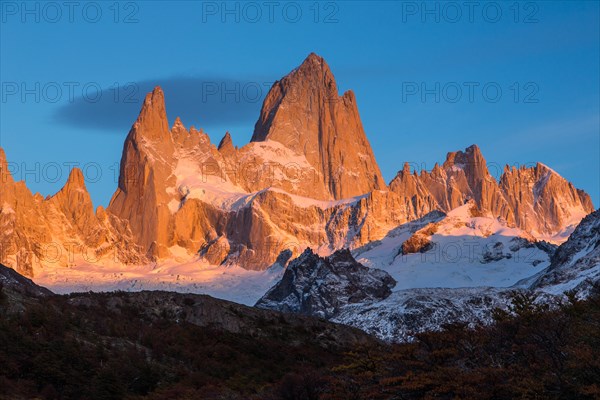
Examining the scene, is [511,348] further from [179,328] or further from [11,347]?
[11,347]

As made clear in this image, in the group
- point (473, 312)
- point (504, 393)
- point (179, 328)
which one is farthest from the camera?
point (473, 312)

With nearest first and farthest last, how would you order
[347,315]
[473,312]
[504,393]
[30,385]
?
[504,393]
[30,385]
[473,312]
[347,315]

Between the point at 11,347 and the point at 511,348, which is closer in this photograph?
the point at 11,347

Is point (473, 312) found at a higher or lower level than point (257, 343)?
higher

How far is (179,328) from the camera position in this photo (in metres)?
72.9

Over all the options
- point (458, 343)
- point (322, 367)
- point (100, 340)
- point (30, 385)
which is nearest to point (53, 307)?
point (100, 340)

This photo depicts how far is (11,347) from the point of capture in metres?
59.5

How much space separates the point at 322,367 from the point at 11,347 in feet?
71.7

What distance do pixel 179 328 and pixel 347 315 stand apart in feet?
285

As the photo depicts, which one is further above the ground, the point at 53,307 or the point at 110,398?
the point at 53,307

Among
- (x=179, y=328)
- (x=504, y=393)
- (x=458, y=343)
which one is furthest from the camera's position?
(x=179, y=328)

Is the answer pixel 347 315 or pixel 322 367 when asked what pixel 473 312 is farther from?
pixel 322 367

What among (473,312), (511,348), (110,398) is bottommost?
(110,398)

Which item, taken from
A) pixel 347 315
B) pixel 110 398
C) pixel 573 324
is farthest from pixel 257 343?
pixel 347 315
